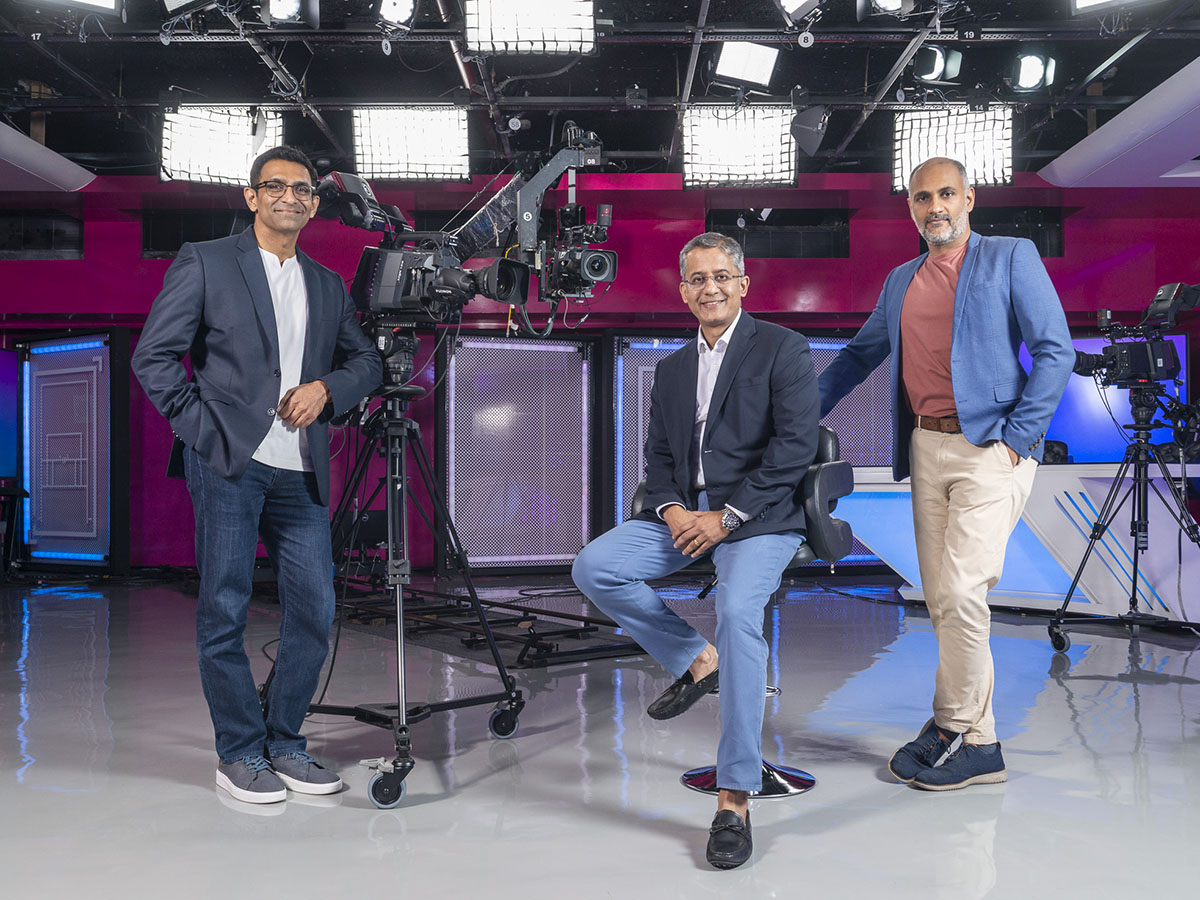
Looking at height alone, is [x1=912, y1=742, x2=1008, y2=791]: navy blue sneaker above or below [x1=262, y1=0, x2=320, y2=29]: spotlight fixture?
below

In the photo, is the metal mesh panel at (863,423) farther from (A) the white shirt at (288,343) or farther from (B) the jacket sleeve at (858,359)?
(A) the white shirt at (288,343)

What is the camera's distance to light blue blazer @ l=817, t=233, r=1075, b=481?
2488 mm

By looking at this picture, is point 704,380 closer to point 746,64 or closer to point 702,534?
point 702,534

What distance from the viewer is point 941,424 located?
8.70 feet

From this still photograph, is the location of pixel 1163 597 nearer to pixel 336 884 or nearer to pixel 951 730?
pixel 951 730

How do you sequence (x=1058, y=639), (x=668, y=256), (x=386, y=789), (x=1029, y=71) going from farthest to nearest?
1. (x=668, y=256)
2. (x=1029, y=71)
3. (x=1058, y=639)
4. (x=386, y=789)

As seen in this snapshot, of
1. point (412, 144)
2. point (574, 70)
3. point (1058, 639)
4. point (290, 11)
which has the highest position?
point (574, 70)

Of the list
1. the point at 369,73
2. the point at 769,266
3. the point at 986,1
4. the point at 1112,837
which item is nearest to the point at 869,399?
the point at 769,266

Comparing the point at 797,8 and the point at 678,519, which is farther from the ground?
the point at 797,8

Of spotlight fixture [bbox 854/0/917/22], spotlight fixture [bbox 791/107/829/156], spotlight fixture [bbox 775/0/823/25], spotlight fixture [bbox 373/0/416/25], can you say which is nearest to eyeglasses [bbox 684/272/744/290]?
spotlight fixture [bbox 775/0/823/25]

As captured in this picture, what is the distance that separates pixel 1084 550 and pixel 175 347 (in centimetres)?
498

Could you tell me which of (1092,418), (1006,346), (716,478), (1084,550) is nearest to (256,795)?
(716,478)

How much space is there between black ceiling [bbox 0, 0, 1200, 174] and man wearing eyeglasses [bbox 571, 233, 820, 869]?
344 centimetres

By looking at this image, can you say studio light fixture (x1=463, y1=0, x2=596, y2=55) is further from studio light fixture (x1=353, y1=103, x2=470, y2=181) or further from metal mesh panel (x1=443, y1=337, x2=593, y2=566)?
metal mesh panel (x1=443, y1=337, x2=593, y2=566)
